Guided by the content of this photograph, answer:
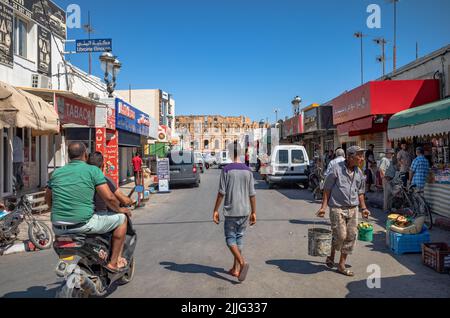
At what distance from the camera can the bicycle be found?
29.5 feet

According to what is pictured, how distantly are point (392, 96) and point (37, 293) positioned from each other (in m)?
13.0

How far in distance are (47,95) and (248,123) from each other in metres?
79.8

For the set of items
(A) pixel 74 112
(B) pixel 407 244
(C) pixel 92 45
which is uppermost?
(C) pixel 92 45

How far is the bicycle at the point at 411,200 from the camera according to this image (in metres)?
8.98

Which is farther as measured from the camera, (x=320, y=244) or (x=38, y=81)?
(x=38, y=81)

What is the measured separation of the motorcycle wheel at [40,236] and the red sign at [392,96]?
11.5 m

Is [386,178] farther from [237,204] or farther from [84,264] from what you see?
[84,264]

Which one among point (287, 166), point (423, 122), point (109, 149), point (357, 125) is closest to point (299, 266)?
point (423, 122)

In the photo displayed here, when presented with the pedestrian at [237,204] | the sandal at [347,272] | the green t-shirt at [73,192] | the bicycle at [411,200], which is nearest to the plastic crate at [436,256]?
the sandal at [347,272]

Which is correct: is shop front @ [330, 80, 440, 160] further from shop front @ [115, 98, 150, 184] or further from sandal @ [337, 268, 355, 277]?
shop front @ [115, 98, 150, 184]

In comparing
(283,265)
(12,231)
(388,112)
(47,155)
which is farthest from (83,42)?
(283,265)

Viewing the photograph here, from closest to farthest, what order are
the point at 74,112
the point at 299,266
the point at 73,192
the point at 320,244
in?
1. the point at 73,192
2. the point at 299,266
3. the point at 320,244
4. the point at 74,112

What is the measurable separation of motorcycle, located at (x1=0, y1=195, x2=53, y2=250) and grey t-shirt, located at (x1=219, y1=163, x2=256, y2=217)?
170 inches

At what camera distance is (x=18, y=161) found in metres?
13.0
